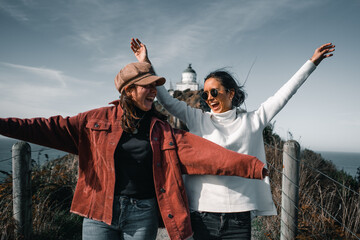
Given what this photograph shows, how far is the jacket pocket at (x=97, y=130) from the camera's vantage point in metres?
1.56

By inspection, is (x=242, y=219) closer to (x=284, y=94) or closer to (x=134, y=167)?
(x=134, y=167)

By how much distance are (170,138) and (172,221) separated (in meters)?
0.56

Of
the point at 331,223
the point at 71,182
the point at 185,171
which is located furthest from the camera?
the point at 71,182

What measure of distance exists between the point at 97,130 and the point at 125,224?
0.66m

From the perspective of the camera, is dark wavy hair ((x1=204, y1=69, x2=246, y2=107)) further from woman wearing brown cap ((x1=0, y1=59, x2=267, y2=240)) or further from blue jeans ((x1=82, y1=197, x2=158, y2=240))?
blue jeans ((x1=82, y1=197, x2=158, y2=240))

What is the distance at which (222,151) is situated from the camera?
1530mm

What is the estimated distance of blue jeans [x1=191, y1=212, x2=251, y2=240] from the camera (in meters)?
1.55

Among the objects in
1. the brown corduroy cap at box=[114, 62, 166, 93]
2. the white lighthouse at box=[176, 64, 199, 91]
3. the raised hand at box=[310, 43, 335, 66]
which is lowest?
the brown corduroy cap at box=[114, 62, 166, 93]

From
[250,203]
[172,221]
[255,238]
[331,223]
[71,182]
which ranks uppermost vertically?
[250,203]

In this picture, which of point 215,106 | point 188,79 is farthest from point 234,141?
point 188,79

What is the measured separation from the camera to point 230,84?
1870mm

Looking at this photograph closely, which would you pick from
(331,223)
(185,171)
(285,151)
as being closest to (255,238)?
(331,223)

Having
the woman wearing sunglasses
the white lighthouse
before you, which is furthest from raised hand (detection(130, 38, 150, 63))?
the white lighthouse

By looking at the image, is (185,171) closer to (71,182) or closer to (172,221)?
(172,221)
